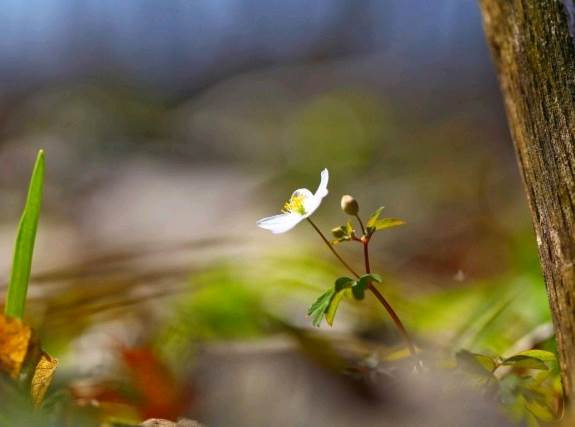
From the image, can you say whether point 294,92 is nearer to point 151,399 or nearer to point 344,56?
point 344,56

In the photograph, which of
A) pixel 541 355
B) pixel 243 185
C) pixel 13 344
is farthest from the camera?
pixel 243 185

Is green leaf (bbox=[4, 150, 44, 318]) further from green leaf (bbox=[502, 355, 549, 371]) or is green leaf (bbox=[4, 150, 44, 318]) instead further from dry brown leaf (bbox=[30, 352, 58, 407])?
green leaf (bbox=[502, 355, 549, 371])

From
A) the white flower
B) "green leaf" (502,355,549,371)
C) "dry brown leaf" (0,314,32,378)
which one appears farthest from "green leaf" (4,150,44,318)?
"green leaf" (502,355,549,371)

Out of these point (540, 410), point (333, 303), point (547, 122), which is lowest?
point (540, 410)

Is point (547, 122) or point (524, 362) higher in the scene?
point (547, 122)

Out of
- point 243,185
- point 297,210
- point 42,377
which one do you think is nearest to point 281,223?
point 297,210

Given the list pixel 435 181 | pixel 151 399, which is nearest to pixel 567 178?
pixel 151 399

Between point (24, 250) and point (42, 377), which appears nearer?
point (42, 377)

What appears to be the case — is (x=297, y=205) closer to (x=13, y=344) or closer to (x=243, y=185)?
(x=13, y=344)
